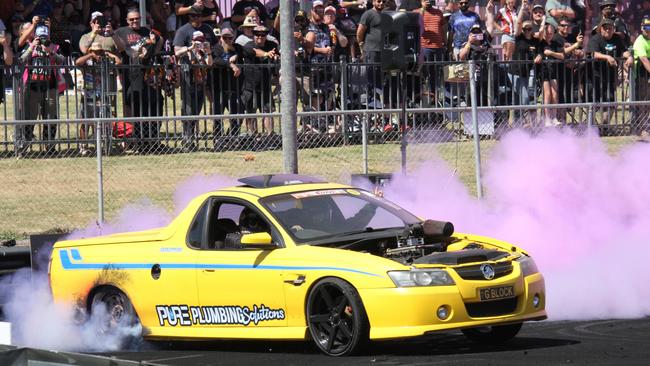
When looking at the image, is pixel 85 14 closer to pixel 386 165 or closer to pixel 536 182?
pixel 386 165

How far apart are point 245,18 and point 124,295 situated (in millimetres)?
10474

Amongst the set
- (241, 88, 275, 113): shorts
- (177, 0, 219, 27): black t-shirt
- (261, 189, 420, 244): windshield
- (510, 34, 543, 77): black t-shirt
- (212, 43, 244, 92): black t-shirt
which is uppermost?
(177, 0, 219, 27): black t-shirt

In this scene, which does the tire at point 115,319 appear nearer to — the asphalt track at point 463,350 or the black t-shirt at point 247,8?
the asphalt track at point 463,350

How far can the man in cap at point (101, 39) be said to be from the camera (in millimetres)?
18719

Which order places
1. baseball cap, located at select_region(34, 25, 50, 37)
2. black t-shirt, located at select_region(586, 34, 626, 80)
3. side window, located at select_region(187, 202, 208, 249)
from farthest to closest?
black t-shirt, located at select_region(586, 34, 626, 80)
baseball cap, located at select_region(34, 25, 50, 37)
side window, located at select_region(187, 202, 208, 249)

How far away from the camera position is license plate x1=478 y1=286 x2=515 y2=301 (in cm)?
894

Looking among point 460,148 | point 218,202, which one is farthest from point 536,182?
point 218,202

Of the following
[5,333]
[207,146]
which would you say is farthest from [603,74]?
[5,333]

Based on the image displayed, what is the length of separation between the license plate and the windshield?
1.24 m

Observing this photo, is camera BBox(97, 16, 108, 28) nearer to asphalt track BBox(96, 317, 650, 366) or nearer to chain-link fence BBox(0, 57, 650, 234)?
chain-link fence BBox(0, 57, 650, 234)

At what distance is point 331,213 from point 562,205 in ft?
15.4

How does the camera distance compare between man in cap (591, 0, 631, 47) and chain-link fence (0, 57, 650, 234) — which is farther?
man in cap (591, 0, 631, 47)

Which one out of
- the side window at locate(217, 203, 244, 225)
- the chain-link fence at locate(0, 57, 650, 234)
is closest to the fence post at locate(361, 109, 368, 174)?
the chain-link fence at locate(0, 57, 650, 234)

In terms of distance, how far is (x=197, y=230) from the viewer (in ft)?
33.1
